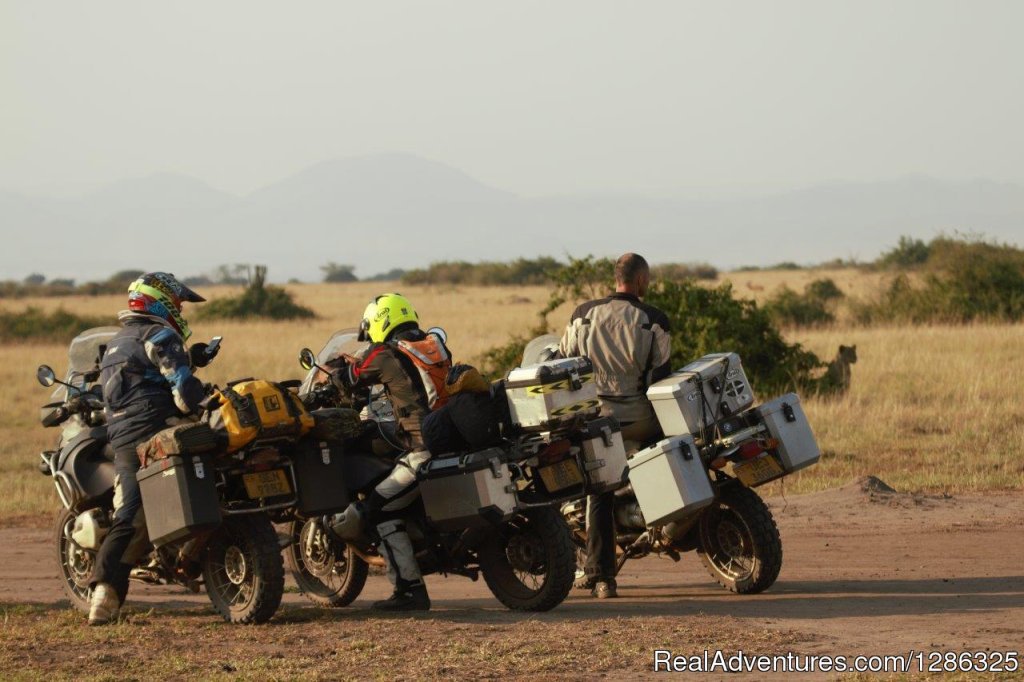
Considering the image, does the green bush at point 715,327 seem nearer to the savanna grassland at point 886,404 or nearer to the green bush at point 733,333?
the green bush at point 733,333

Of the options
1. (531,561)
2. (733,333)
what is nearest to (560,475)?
(531,561)

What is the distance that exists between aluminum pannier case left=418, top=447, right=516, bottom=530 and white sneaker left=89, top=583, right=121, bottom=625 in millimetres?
1881

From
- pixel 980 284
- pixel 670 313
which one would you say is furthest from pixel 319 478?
pixel 980 284

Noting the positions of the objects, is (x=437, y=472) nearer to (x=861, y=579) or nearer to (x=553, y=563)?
(x=553, y=563)

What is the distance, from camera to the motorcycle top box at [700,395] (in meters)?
9.18

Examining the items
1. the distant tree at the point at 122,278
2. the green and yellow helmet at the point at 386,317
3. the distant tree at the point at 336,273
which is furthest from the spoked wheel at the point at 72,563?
the distant tree at the point at 336,273

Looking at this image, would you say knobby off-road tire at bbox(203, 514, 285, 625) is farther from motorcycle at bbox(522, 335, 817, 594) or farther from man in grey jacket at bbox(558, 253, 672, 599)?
motorcycle at bbox(522, 335, 817, 594)

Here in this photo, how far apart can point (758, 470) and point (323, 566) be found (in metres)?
2.83

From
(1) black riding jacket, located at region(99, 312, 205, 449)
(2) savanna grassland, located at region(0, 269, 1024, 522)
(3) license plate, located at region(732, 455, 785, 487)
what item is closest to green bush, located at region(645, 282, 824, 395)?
(2) savanna grassland, located at region(0, 269, 1024, 522)

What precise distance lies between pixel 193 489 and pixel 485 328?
29.6m

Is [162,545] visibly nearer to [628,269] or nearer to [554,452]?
[554,452]

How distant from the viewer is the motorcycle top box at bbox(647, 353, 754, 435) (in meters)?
9.18

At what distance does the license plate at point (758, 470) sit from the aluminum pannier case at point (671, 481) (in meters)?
0.33

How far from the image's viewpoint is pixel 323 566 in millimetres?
9680
